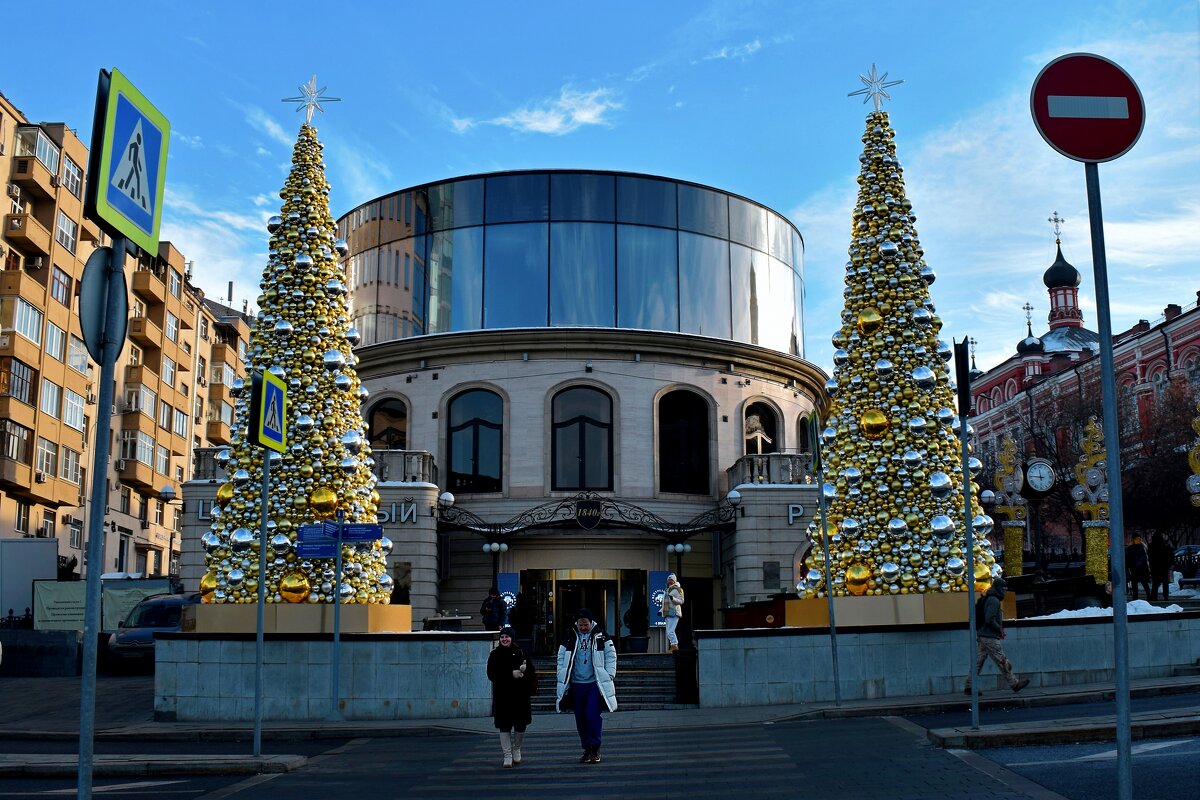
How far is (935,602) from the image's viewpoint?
64.4ft

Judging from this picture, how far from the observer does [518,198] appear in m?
36.8

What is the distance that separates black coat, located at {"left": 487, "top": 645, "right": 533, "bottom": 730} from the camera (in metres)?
12.9

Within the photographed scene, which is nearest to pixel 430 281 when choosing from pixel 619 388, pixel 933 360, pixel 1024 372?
pixel 619 388

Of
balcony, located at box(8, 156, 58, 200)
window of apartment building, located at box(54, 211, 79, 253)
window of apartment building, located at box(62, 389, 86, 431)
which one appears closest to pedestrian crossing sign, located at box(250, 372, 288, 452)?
balcony, located at box(8, 156, 58, 200)

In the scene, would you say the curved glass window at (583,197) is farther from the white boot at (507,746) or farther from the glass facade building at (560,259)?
the white boot at (507,746)

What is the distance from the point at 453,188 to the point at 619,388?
8336 mm

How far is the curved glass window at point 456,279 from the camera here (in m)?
36.3

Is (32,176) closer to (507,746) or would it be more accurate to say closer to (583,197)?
(583,197)

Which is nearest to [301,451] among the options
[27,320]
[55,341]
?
[27,320]

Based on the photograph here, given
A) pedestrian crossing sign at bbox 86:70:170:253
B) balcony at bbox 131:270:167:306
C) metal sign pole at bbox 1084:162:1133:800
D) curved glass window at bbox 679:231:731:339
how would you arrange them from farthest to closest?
balcony at bbox 131:270:167:306, curved glass window at bbox 679:231:731:339, pedestrian crossing sign at bbox 86:70:170:253, metal sign pole at bbox 1084:162:1133:800

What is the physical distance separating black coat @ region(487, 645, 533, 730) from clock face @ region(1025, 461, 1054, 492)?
19.6m

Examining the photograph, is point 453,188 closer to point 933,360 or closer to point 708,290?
point 708,290

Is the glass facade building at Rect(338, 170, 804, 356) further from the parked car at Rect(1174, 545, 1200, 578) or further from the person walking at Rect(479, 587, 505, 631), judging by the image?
the parked car at Rect(1174, 545, 1200, 578)

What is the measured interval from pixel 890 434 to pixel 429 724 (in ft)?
29.4
